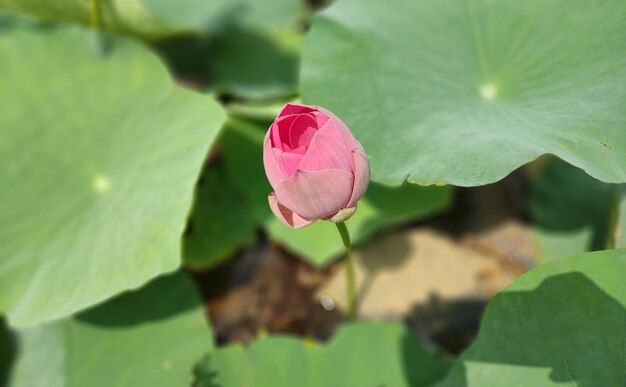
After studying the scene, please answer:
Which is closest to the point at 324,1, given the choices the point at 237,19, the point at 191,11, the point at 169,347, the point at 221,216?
the point at 237,19

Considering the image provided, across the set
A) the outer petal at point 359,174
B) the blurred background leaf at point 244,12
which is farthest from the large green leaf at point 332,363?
the blurred background leaf at point 244,12

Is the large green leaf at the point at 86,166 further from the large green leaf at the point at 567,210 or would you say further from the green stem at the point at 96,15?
the large green leaf at the point at 567,210

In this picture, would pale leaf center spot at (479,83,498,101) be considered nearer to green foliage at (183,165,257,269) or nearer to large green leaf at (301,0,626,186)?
large green leaf at (301,0,626,186)

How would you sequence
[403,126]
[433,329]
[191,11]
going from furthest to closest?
[191,11] < [433,329] < [403,126]

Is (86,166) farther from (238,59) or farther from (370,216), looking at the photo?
(238,59)

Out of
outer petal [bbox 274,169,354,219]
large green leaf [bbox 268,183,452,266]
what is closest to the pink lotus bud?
outer petal [bbox 274,169,354,219]

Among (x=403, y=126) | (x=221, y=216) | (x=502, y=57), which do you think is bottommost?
(x=221, y=216)

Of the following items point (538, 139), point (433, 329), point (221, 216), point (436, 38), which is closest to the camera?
point (538, 139)

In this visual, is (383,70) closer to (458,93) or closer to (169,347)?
(458,93)

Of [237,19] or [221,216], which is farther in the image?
[237,19]
